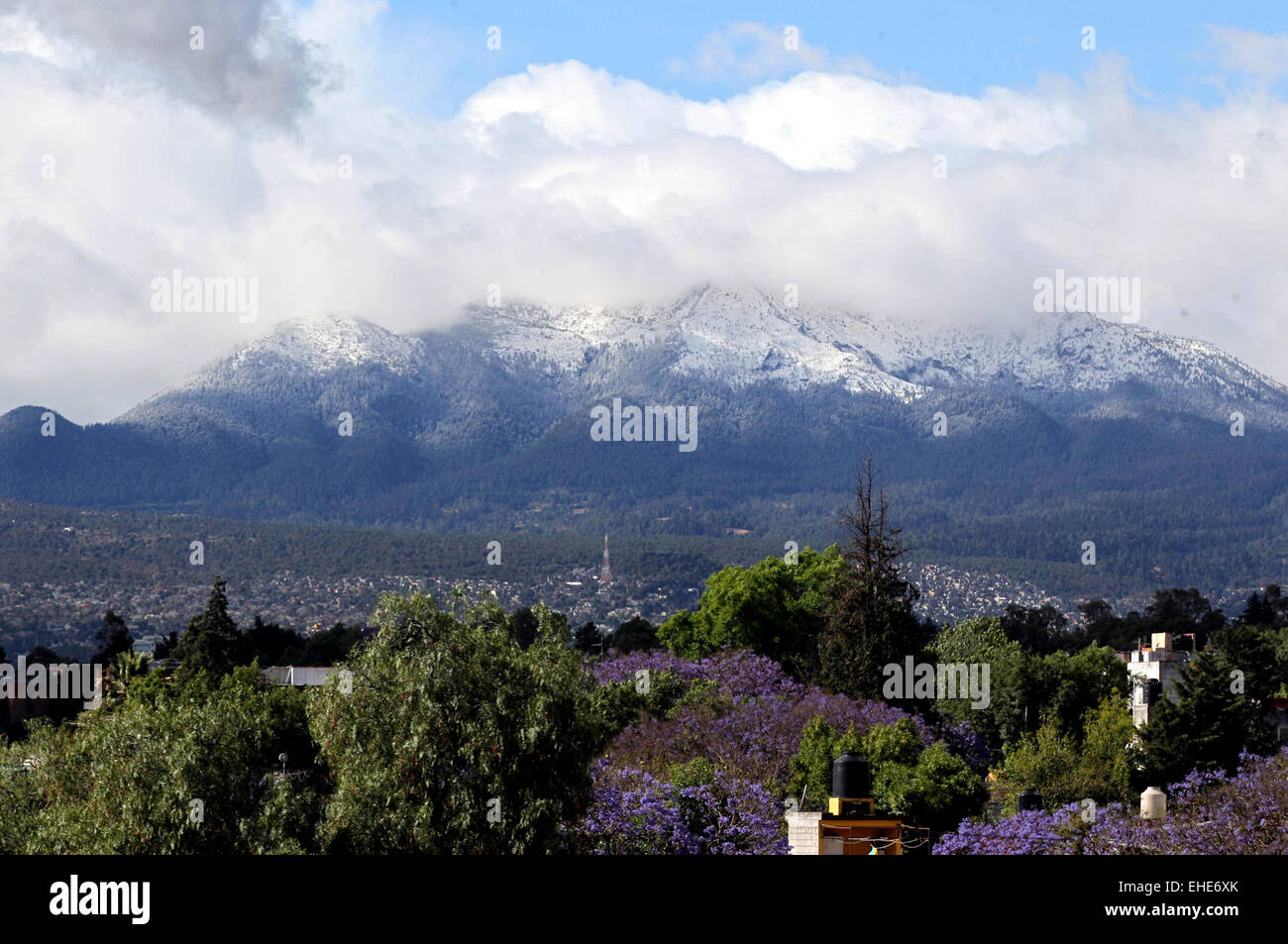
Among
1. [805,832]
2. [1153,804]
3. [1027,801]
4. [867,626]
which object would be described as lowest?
A: [1027,801]

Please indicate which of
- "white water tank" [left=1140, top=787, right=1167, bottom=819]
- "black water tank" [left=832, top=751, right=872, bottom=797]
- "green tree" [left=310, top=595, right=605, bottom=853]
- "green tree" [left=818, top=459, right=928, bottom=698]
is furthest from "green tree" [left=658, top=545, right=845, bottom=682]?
"black water tank" [left=832, top=751, right=872, bottom=797]

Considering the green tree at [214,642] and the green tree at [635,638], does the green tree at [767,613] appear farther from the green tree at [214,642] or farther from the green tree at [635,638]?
the green tree at [635,638]

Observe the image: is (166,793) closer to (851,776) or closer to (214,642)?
(851,776)

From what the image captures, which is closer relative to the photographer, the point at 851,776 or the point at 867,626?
the point at 851,776

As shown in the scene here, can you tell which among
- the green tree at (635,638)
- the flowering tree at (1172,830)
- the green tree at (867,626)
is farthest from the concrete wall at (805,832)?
the green tree at (635,638)

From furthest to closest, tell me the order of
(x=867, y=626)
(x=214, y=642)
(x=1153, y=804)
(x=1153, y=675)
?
(x=214, y=642) < (x=1153, y=675) < (x=867, y=626) < (x=1153, y=804)

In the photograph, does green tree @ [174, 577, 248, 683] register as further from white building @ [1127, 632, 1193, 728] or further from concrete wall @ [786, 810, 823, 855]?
concrete wall @ [786, 810, 823, 855]

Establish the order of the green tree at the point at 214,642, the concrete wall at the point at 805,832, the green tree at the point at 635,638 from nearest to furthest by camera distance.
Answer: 1. the concrete wall at the point at 805,832
2. the green tree at the point at 214,642
3. the green tree at the point at 635,638

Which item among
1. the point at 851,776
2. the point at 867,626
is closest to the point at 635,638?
the point at 867,626

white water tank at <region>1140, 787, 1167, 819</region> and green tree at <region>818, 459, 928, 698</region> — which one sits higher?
green tree at <region>818, 459, 928, 698</region>

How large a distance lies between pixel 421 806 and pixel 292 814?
2278 mm

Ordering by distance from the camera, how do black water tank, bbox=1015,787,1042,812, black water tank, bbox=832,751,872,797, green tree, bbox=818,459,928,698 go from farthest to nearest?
1. green tree, bbox=818,459,928,698
2. black water tank, bbox=1015,787,1042,812
3. black water tank, bbox=832,751,872,797

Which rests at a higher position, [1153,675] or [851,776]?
[851,776]

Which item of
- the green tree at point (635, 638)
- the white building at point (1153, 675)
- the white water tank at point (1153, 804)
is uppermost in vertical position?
the green tree at point (635, 638)
